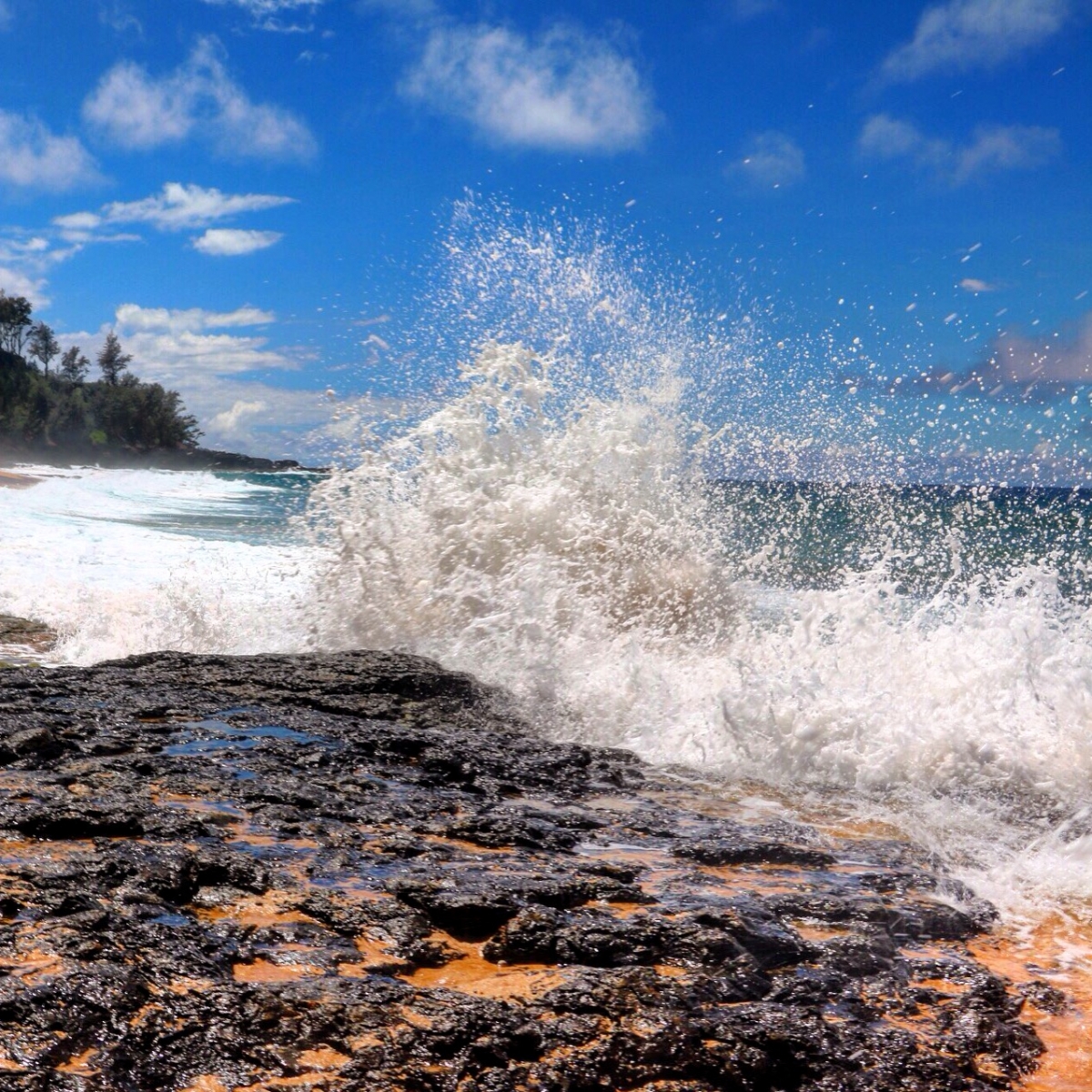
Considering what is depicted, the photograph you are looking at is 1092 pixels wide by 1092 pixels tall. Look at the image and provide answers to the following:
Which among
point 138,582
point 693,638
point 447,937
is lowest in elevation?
point 138,582

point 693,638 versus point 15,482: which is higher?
point 693,638

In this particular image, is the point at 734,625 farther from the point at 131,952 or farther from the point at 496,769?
the point at 131,952

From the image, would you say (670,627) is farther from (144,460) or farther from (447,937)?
(144,460)

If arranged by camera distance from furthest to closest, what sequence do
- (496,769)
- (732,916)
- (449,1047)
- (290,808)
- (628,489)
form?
(628,489)
(496,769)
(290,808)
(732,916)
(449,1047)

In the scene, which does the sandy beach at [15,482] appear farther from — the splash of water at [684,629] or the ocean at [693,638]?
the splash of water at [684,629]

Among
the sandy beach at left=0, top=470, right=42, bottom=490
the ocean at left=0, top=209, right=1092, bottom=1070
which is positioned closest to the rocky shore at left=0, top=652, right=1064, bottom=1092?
the ocean at left=0, top=209, right=1092, bottom=1070

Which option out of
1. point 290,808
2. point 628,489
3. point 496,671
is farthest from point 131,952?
point 628,489

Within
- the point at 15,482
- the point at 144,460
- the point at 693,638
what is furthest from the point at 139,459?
the point at 693,638

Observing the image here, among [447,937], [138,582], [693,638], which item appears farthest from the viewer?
[138,582]

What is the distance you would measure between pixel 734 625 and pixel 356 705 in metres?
3.56

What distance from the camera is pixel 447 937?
2.95 m

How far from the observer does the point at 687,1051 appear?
239 centimetres

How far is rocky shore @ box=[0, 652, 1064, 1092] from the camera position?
91.1 inches

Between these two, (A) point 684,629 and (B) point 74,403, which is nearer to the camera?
(A) point 684,629
